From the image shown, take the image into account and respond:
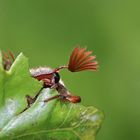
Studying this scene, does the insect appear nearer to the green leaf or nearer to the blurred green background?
the green leaf

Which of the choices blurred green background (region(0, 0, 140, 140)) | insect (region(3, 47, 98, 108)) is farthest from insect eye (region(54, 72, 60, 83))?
blurred green background (region(0, 0, 140, 140))

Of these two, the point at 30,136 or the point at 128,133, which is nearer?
the point at 30,136

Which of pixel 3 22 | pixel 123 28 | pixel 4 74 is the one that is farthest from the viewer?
pixel 123 28

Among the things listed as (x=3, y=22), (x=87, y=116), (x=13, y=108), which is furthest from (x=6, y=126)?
(x=3, y=22)

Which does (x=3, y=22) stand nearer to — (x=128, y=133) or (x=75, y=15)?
(x=75, y=15)

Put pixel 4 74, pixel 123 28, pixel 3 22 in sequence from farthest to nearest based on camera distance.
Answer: pixel 123 28 → pixel 3 22 → pixel 4 74

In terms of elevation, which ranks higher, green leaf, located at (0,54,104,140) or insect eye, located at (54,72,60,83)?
insect eye, located at (54,72,60,83)
